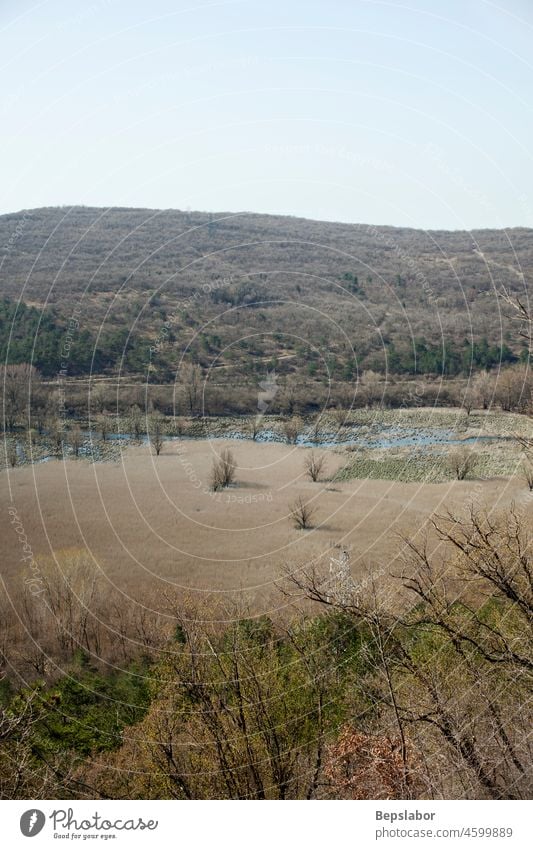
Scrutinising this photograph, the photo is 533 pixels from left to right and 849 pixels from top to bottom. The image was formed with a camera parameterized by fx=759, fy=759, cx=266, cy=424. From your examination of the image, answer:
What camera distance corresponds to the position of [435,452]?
6900 centimetres

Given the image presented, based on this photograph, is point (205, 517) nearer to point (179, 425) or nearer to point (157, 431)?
point (157, 431)

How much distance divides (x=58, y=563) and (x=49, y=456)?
66.0 ft

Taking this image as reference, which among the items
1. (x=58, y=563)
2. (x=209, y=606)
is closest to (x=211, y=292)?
(x=58, y=563)

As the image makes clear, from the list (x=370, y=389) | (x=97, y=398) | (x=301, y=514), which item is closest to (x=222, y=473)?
(x=301, y=514)

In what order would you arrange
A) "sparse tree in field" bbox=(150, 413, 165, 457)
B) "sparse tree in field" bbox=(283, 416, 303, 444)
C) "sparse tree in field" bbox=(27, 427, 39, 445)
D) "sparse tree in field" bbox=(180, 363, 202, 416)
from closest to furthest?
1. "sparse tree in field" bbox=(27, 427, 39, 445)
2. "sparse tree in field" bbox=(150, 413, 165, 457)
3. "sparse tree in field" bbox=(283, 416, 303, 444)
4. "sparse tree in field" bbox=(180, 363, 202, 416)

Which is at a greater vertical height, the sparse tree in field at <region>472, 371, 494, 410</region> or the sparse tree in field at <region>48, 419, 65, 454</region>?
the sparse tree in field at <region>472, 371, 494, 410</region>

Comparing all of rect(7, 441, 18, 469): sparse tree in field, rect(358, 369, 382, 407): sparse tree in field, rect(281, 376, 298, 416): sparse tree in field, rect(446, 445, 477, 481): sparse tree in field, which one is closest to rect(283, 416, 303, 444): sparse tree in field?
rect(281, 376, 298, 416): sparse tree in field

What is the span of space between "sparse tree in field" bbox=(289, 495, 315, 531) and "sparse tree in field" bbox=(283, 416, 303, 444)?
1954cm

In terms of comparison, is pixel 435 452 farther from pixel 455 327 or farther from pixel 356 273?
pixel 356 273

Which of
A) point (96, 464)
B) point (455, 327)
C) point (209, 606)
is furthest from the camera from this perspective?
point (455, 327)

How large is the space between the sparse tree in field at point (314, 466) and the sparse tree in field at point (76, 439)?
18.6m

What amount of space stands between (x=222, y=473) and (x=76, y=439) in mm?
13235

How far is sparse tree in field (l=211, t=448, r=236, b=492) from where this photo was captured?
57.9 meters
